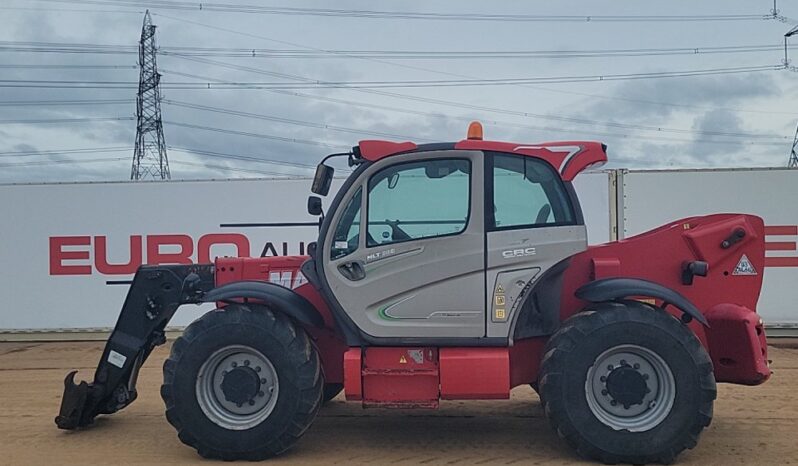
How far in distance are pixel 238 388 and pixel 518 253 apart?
227cm

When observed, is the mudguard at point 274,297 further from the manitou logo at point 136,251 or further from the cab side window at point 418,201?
the manitou logo at point 136,251

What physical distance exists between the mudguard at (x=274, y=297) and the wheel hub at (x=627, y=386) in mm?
2213

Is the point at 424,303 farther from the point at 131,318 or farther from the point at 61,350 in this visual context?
the point at 61,350

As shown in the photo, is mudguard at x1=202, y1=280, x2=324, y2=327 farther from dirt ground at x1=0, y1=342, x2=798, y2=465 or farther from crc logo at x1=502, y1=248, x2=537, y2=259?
crc logo at x1=502, y1=248, x2=537, y2=259

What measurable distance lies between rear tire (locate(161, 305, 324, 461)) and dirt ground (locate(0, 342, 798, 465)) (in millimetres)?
223

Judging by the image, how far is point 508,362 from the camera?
203 inches

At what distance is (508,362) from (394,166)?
1.66 meters

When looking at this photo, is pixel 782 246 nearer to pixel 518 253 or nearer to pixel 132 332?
pixel 518 253

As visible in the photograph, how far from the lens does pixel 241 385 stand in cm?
523

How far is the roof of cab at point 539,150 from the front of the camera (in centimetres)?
529

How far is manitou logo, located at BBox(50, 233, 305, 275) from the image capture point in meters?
11.8

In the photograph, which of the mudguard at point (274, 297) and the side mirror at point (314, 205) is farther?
the mudguard at point (274, 297)

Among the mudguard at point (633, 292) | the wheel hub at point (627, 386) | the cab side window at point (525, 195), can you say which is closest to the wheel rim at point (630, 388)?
the wheel hub at point (627, 386)

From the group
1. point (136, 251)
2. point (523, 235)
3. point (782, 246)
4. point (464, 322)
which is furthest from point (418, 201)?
point (782, 246)
